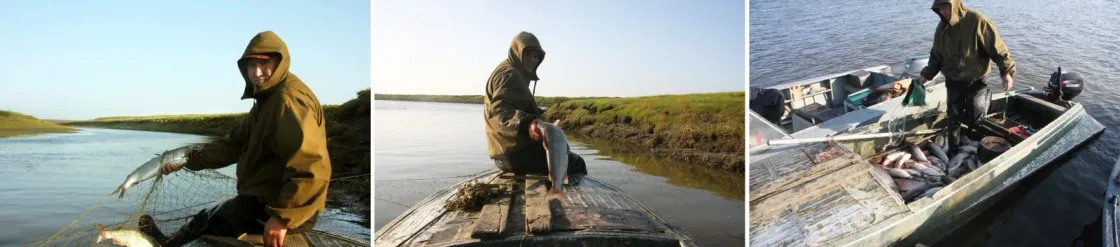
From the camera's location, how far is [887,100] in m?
6.60

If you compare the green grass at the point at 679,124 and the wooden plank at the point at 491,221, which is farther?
the green grass at the point at 679,124

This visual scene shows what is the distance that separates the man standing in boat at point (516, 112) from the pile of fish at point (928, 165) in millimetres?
3110

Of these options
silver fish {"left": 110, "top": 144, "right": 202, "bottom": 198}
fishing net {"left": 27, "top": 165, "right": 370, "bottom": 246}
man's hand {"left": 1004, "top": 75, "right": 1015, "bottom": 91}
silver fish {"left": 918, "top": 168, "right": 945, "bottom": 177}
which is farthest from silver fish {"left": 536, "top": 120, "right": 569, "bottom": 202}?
man's hand {"left": 1004, "top": 75, "right": 1015, "bottom": 91}

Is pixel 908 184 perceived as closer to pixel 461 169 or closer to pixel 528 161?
pixel 528 161

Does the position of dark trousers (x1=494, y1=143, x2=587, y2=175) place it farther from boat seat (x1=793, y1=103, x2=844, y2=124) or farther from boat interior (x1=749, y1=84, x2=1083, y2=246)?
boat seat (x1=793, y1=103, x2=844, y2=124)

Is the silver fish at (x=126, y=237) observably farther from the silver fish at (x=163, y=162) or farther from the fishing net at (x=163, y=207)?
the silver fish at (x=163, y=162)

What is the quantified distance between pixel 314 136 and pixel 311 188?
26 centimetres

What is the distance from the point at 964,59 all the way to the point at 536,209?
3993mm

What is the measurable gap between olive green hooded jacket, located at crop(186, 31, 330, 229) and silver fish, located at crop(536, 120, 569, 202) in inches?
81.8

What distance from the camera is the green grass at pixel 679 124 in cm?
632

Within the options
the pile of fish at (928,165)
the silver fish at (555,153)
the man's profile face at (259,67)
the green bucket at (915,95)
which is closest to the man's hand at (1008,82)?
the pile of fish at (928,165)

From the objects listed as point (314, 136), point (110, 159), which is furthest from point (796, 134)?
point (110, 159)

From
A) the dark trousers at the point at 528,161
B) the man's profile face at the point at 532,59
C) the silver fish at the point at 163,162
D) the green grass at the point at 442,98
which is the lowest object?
the dark trousers at the point at 528,161

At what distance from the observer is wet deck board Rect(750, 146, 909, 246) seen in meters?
5.70
